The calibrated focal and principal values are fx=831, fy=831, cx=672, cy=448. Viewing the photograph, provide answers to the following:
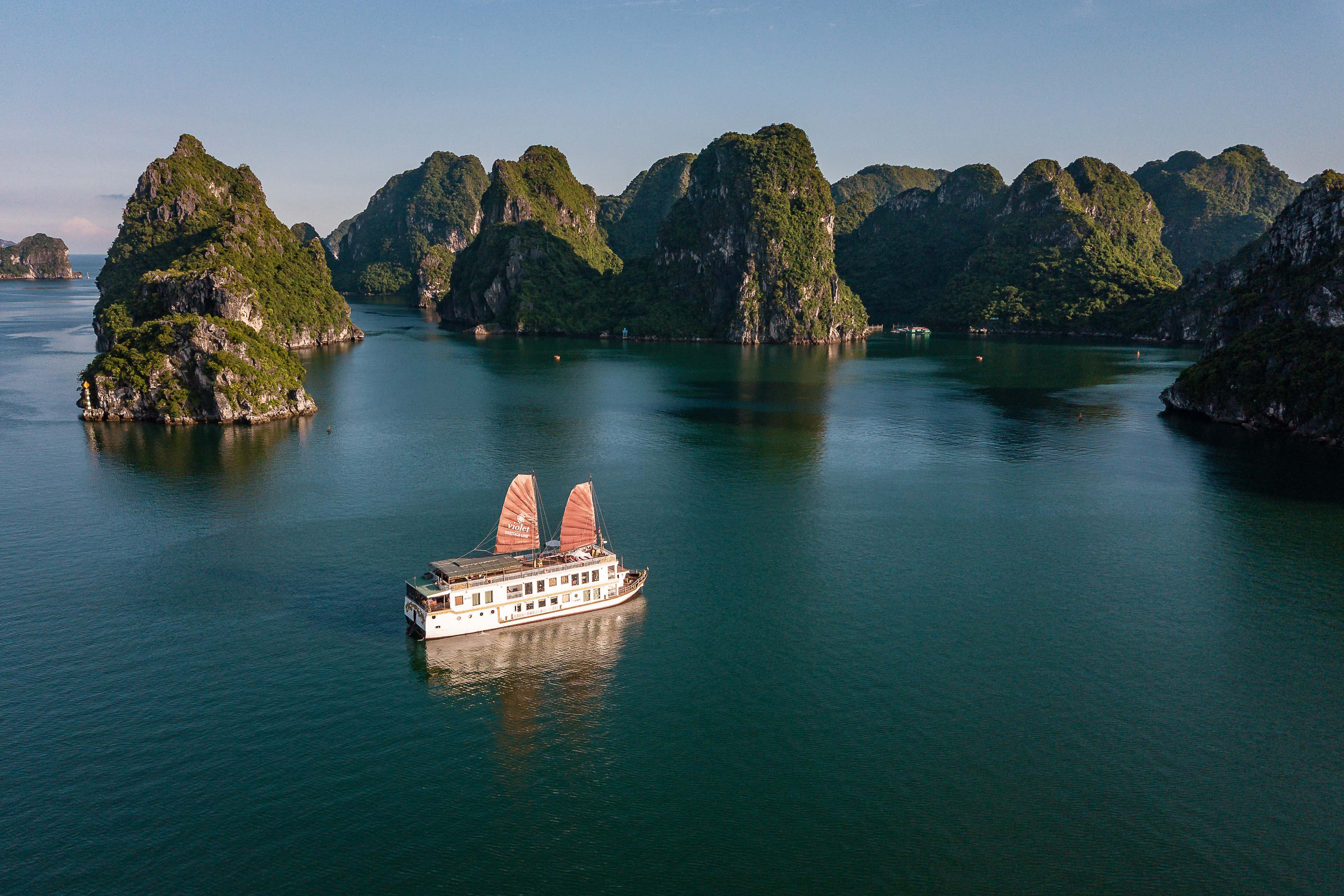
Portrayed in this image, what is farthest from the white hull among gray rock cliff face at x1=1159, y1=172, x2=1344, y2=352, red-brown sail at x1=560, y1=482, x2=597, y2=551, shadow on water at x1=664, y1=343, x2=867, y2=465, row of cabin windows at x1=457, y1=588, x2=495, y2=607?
gray rock cliff face at x1=1159, y1=172, x2=1344, y2=352

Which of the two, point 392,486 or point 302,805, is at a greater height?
point 392,486

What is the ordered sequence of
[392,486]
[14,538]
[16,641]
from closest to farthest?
[16,641], [14,538], [392,486]

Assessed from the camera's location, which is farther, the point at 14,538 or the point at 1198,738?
the point at 14,538

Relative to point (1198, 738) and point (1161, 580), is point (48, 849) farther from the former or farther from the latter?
point (1161, 580)

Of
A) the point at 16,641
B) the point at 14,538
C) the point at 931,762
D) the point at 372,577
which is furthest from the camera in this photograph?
the point at 14,538

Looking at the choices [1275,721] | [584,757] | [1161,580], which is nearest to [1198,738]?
[1275,721]

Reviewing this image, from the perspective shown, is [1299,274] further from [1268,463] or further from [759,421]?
[759,421]
